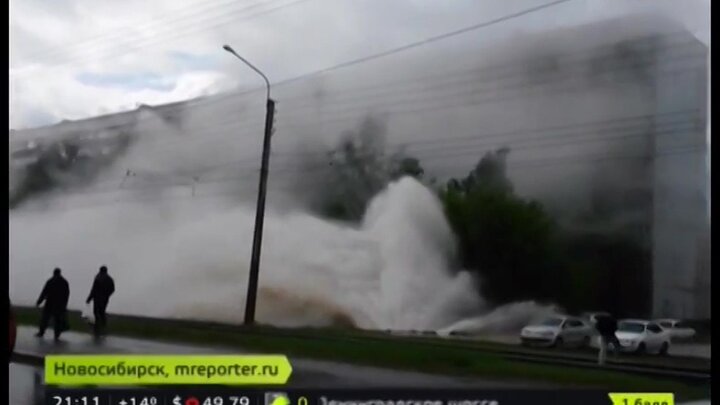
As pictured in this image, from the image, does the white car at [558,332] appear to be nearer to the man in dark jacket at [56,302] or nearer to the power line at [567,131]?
the power line at [567,131]

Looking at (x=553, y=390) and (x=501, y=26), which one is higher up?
(x=501, y=26)

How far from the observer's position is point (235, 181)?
2.89 m

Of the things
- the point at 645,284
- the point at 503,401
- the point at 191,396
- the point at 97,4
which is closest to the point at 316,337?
the point at 191,396

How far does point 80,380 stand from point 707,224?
197cm

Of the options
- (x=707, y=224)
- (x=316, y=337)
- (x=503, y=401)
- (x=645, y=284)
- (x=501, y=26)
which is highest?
(x=501, y=26)

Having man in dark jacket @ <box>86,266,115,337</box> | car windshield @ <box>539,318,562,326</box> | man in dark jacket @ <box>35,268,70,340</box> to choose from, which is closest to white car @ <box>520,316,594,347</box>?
car windshield @ <box>539,318,562,326</box>

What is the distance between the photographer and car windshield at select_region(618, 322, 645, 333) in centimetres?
286

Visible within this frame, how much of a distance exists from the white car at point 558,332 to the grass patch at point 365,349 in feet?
0.27

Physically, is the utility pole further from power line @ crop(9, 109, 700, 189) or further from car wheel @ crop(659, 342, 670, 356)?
car wheel @ crop(659, 342, 670, 356)

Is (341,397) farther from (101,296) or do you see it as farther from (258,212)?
(101,296)

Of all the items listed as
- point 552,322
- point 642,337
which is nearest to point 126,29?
point 552,322

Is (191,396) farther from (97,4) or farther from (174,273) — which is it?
(97,4)
